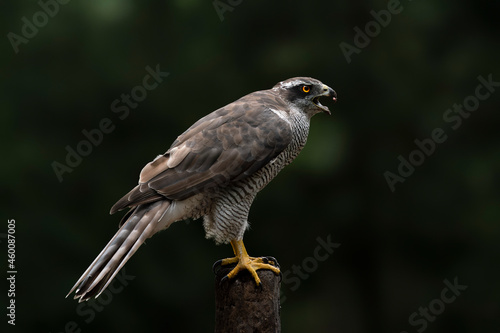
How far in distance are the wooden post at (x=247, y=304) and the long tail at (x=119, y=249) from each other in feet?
1.65

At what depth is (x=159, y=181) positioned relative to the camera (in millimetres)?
2961

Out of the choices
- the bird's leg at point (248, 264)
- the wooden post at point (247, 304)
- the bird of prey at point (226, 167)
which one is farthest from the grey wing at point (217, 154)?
the wooden post at point (247, 304)

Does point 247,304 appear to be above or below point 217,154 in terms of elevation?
below

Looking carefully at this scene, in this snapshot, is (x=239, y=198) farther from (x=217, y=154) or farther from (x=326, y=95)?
(x=326, y=95)

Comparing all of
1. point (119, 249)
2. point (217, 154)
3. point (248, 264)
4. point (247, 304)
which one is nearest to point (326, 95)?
point (217, 154)

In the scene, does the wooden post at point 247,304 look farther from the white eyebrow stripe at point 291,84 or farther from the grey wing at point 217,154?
the white eyebrow stripe at point 291,84

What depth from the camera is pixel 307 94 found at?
10.5ft

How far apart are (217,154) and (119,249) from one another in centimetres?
65

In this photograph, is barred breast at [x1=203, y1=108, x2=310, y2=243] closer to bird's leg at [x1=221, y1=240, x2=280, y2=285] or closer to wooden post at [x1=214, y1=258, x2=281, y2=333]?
bird's leg at [x1=221, y1=240, x2=280, y2=285]

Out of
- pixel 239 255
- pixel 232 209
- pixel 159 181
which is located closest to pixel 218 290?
pixel 239 255

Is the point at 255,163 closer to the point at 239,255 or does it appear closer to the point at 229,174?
the point at 229,174

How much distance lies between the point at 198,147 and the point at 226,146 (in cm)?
13

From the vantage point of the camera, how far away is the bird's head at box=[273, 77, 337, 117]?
3.19 meters

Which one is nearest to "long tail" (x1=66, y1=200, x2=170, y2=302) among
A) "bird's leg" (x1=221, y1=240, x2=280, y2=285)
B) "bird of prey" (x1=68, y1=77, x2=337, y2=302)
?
"bird of prey" (x1=68, y1=77, x2=337, y2=302)
